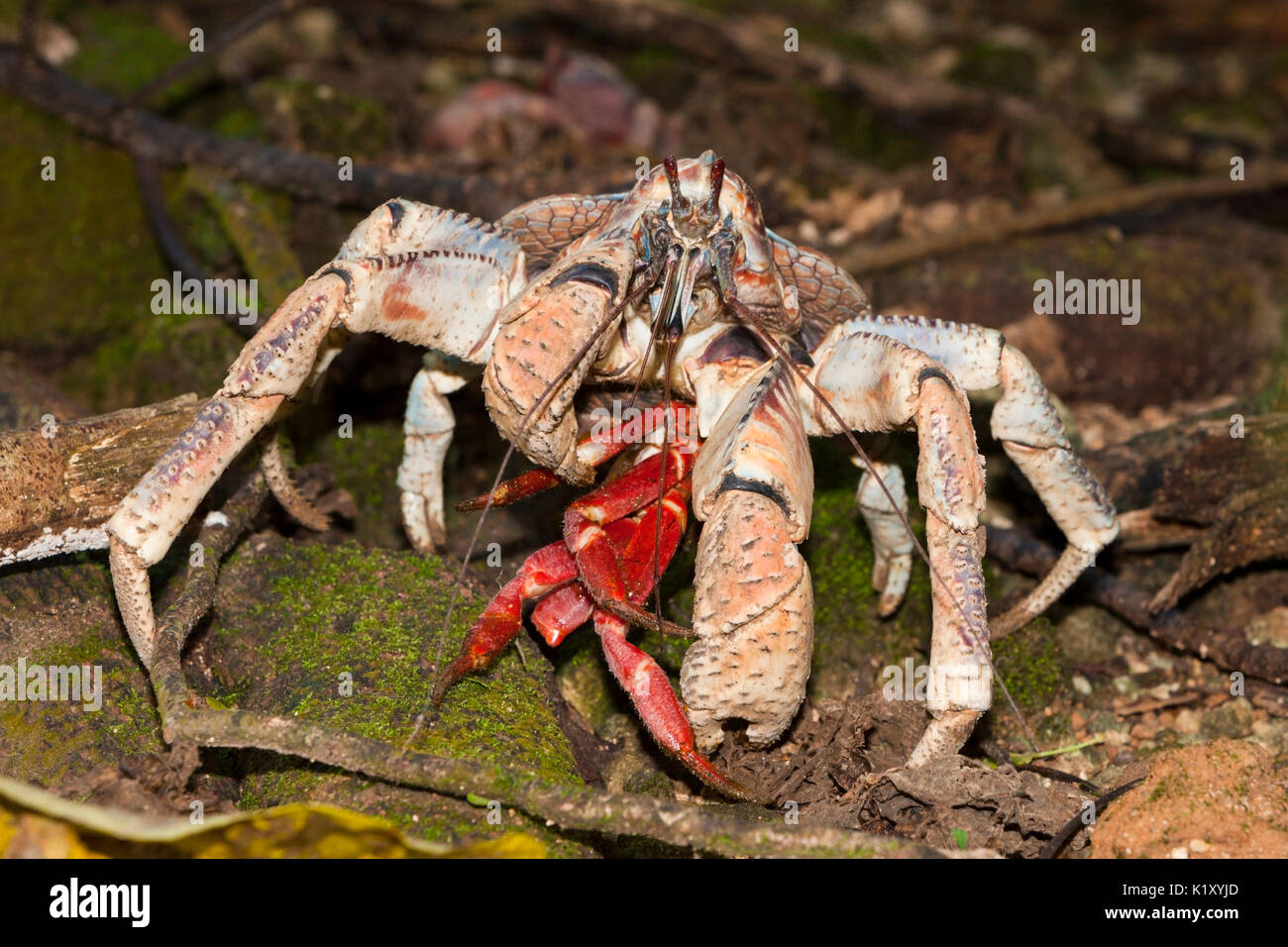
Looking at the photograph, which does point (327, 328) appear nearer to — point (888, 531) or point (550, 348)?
point (550, 348)

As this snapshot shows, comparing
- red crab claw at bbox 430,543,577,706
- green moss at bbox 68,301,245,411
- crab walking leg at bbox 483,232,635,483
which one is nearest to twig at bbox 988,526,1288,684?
red crab claw at bbox 430,543,577,706

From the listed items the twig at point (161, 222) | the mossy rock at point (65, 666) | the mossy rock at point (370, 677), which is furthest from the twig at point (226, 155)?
the mossy rock at point (65, 666)

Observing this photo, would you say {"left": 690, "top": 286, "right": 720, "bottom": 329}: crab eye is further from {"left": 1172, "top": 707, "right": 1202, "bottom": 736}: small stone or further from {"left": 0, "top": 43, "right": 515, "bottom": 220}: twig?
{"left": 1172, "top": 707, "right": 1202, "bottom": 736}: small stone

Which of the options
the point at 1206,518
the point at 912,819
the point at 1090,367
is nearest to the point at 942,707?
the point at 912,819

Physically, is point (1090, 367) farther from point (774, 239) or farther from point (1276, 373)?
point (774, 239)

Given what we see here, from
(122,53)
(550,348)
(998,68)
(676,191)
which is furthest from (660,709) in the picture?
(998,68)

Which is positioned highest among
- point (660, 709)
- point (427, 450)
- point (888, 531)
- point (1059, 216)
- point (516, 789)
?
point (1059, 216)

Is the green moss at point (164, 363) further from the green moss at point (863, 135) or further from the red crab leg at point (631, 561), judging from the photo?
the green moss at point (863, 135)
